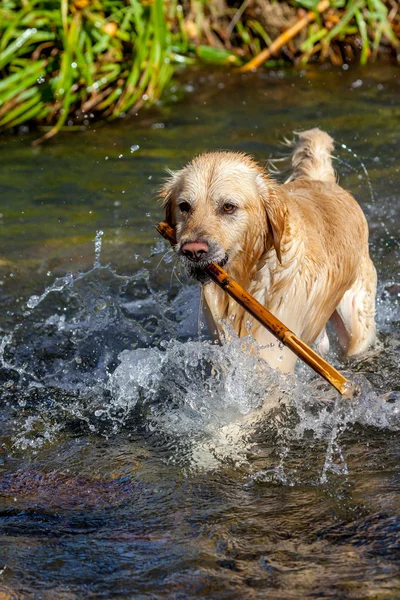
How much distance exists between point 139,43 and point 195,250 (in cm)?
638

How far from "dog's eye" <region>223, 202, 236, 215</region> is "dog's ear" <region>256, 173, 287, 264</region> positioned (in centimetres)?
20

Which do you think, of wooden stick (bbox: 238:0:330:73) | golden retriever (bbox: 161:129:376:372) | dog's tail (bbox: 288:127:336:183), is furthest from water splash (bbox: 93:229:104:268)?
wooden stick (bbox: 238:0:330:73)

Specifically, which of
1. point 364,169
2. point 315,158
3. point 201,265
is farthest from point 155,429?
point 364,169

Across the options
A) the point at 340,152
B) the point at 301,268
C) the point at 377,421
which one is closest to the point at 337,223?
the point at 301,268

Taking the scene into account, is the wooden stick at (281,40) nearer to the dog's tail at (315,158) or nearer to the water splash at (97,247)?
the water splash at (97,247)

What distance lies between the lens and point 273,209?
4.41 metres

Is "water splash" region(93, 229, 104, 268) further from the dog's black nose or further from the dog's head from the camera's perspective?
the dog's black nose

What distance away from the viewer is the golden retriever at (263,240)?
14.1 ft

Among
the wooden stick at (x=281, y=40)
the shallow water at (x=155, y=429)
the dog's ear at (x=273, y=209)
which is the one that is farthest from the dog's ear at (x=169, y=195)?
the wooden stick at (x=281, y=40)

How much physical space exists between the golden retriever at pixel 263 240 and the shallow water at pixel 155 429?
0.86 feet

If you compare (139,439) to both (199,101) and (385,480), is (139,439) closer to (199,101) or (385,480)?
(385,480)

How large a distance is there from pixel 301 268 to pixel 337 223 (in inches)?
26.7

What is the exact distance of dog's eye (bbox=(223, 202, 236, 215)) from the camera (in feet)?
14.1

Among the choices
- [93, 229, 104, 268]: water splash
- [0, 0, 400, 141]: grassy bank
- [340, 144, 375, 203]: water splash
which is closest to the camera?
[93, 229, 104, 268]: water splash
